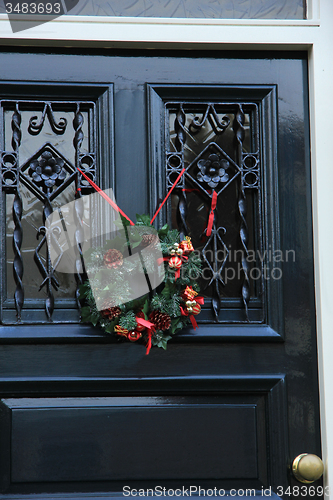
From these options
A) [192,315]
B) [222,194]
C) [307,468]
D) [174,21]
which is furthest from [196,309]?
[174,21]

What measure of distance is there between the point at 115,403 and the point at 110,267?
39cm

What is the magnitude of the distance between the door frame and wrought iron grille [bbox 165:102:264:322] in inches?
6.5

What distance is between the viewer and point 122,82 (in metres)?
1.07

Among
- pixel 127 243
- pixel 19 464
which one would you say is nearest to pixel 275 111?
pixel 127 243

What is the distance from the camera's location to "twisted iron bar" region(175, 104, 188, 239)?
3.51 feet

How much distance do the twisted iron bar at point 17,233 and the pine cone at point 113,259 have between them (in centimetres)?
27

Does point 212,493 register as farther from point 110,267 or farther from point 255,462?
point 110,267

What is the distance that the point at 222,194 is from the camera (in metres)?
1.10

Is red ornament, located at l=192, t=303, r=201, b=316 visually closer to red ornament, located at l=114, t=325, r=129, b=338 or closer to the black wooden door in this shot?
the black wooden door

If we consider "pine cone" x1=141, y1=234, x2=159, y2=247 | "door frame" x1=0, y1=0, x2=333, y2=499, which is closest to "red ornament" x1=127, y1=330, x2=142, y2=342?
"pine cone" x1=141, y1=234, x2=159, y2=247

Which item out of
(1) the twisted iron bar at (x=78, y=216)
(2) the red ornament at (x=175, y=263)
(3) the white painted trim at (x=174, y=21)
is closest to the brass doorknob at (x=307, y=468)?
(2) the red ornament at (x=175, y=263)

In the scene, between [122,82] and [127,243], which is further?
[122,82]

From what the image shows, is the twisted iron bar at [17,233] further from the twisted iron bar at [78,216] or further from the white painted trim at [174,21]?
the white painted trim at [174,21]

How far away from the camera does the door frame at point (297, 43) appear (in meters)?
1.03
